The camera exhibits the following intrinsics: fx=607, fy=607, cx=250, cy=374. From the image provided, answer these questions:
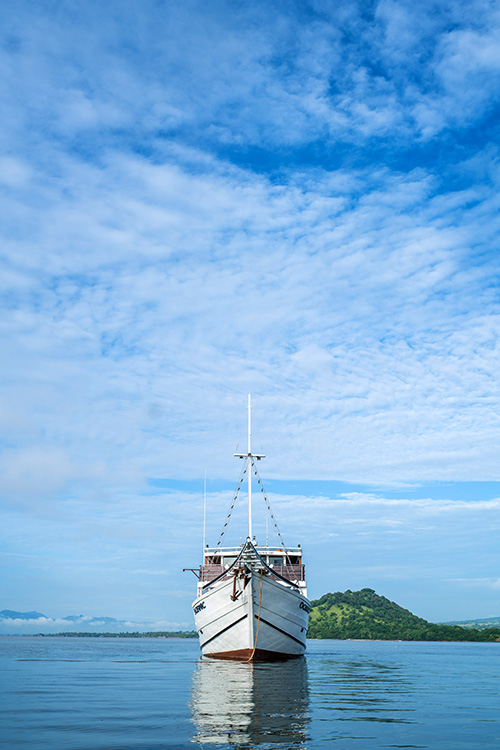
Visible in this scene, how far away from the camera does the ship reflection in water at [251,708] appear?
50.8 ft

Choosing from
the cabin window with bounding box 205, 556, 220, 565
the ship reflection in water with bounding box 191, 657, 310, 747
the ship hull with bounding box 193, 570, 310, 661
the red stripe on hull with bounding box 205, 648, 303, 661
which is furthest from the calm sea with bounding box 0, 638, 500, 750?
the cabin window with bounding box 205, 556, 220, 565

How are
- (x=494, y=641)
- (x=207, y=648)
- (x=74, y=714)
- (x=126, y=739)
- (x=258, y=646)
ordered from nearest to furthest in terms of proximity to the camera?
(x=126, y=739) → (x=74, y=714) → (x=258, y=646) → (x=207, y=648) → (x=494, y=641)

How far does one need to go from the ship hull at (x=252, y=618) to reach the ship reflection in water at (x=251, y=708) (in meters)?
6.88

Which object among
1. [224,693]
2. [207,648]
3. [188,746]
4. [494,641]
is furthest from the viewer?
[494,641]

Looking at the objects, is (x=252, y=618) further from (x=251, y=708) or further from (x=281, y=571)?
(x=251, y=708)

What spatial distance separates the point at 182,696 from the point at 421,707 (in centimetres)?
1023

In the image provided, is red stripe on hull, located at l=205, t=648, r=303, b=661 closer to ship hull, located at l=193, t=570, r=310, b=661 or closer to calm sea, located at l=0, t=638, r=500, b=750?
ship hull, located at l=193, t=570, r=310, b=661

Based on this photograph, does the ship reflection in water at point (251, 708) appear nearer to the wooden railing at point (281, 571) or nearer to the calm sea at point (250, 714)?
the calm sea at point (250, 714)

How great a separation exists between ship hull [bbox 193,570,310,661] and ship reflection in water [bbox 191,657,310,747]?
22.6ft

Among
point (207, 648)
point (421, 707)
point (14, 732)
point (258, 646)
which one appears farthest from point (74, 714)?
point (207, 648)

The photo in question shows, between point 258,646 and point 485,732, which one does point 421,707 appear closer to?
point 485,732

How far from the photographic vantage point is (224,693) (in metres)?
25.7

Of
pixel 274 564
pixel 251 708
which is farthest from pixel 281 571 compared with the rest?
pixel 251 708

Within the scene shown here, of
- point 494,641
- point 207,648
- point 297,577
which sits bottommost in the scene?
point 494,641
